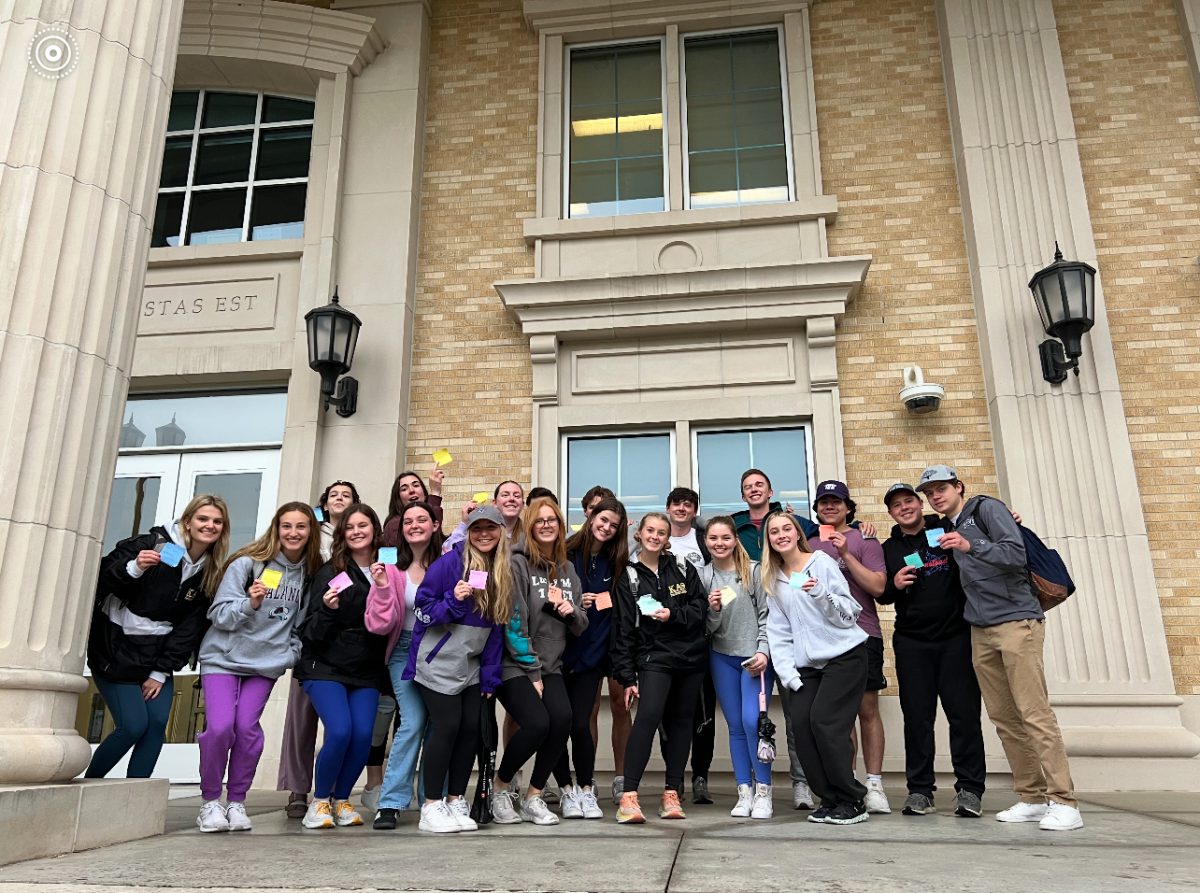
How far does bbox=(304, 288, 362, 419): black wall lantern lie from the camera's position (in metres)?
8.05

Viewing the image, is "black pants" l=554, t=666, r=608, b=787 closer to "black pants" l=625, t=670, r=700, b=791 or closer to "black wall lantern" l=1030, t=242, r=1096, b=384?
"black pants" l=625, t=670, r=700, b=791

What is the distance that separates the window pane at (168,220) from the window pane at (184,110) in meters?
0.86

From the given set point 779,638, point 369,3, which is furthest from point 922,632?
point 369,3

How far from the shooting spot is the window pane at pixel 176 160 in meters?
9.72

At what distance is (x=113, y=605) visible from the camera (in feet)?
16.0

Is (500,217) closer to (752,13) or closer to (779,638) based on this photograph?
(752,13)

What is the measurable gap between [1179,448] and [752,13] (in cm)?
571

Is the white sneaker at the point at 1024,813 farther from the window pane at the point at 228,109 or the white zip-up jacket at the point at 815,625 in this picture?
the window pane at the point at 228,109

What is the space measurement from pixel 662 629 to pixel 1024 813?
2054 millimetres

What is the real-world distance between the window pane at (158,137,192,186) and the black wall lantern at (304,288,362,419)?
2794 millimetres

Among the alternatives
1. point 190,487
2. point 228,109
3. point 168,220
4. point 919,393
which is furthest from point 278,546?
point 228,109

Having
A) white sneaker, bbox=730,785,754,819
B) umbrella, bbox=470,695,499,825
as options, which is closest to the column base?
umbrella, bbox=470,695,499,825

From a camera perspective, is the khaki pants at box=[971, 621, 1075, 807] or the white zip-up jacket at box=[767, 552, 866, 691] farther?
the white zip-up jacket at box=[767, 552, 866, 691]

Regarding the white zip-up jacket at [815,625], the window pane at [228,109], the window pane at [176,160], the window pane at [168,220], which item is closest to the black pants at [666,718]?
the white zip-up jacket at [815,625]
